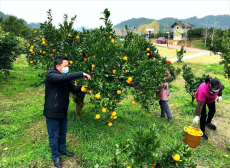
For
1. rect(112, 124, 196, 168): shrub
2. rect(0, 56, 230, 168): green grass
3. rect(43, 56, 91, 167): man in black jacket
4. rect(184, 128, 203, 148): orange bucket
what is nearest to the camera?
rect(112, 124, 196, 168): shrub

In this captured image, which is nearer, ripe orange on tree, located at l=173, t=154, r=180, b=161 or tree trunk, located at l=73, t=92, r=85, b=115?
ripe orange on tree, located at l=173, t=154, r=180, b=161

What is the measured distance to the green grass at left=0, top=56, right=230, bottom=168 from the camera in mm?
3099

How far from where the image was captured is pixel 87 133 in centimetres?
383

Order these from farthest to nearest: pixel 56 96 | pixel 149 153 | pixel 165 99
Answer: pixel 165 99
pixel 56 96
pixel 149 153

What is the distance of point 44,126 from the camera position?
4.13 meters

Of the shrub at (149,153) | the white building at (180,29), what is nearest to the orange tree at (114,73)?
the shrub at (149,153)

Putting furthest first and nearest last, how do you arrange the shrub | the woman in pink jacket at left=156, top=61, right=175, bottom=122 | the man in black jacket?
the woman in pink jacket at left=156, top=61, right=175, bottom=122
the man in black jacket
the shrub

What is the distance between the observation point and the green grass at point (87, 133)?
3.10 metres

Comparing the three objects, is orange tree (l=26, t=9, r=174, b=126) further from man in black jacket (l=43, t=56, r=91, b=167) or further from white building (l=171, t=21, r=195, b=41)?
white building (l=171, t=21, r=195, b=41)

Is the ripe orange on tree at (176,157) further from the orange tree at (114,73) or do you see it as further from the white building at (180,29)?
the white building at (180,29)

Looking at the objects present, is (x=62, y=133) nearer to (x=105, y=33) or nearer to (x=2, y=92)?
(x=105, y=33)

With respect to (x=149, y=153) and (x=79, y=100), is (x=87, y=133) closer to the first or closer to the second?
(x=79, y=100)

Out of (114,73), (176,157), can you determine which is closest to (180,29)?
(114,73)

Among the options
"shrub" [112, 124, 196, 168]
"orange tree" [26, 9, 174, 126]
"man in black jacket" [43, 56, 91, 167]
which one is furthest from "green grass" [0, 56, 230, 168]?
"shrub" [112, 124, 196, 168]
